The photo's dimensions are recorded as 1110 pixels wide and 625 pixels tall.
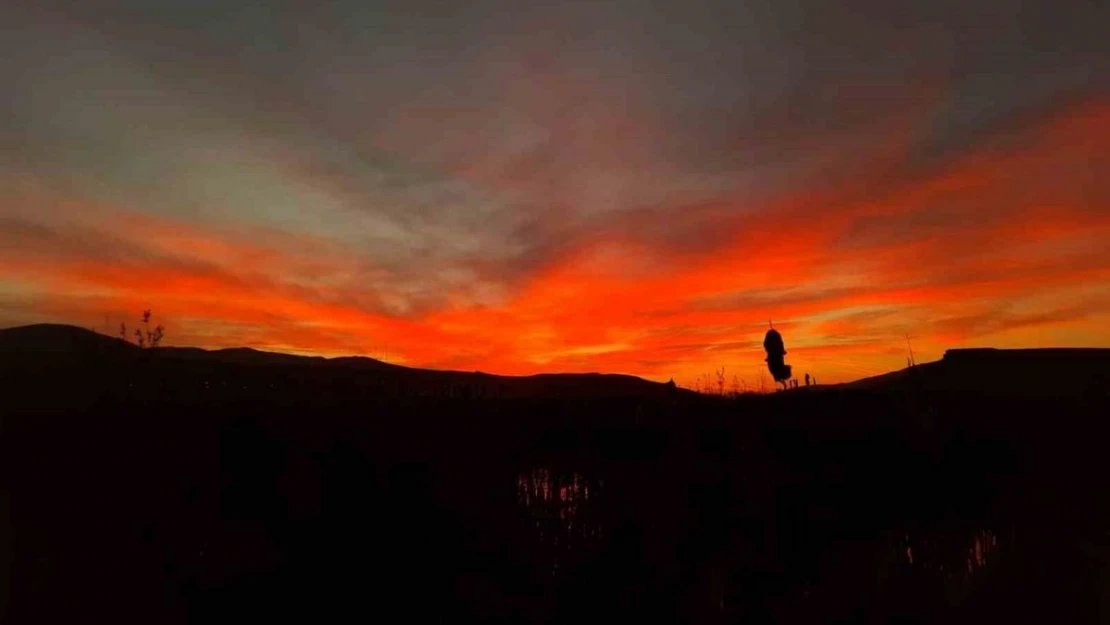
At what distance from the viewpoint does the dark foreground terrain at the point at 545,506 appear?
508 cm

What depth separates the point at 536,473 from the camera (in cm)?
664

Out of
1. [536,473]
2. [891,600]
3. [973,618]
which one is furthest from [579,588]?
[973,618]

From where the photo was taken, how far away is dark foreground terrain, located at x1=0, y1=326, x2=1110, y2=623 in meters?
5.08

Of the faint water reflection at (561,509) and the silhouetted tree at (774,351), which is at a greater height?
the silhouetted tree at (774,351)

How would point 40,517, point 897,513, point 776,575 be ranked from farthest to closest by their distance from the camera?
1. point 897,513
2. point 776,575
3. point 40,517

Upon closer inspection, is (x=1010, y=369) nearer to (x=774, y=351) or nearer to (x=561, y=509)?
(x=774, y=351)

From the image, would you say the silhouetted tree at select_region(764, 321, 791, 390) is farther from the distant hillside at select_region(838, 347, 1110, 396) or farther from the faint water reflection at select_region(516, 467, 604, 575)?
the faint water reflection at select_region(516, 467, 604, 575)

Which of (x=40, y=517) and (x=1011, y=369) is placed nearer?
(x=40, y=517)

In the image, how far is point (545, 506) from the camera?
6.33 meters

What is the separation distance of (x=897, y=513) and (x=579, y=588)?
3342 mm

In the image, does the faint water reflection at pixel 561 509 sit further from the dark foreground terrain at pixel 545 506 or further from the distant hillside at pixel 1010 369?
the distant hillside at pixel 1010 369

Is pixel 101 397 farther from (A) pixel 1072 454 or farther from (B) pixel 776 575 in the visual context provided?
(A) pixel 1072 454

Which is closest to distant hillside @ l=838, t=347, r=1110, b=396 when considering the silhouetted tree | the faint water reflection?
the silhouetted tree

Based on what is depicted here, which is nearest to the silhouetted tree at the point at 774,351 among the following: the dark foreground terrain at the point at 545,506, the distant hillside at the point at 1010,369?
the distant hillside at the point at 1010,369
